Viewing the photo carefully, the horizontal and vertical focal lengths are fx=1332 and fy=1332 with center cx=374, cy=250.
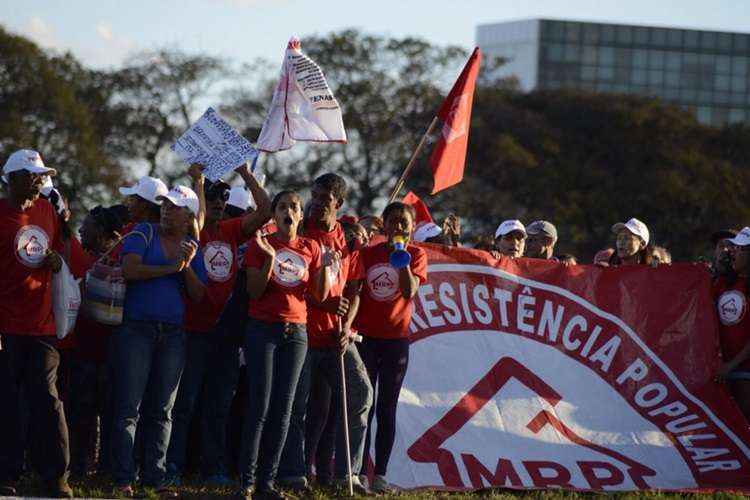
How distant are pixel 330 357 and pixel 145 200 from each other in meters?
1.61

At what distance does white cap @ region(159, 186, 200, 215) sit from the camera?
27.3 feet

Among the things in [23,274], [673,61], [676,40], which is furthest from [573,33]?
[23,274]

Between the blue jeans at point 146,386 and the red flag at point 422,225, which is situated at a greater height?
the red flag at point 422,225

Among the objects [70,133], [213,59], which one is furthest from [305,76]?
[213,59]

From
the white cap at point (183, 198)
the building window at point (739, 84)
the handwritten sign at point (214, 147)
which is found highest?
the building window at point (739, 84)

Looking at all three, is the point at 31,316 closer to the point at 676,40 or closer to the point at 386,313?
the point at 386,313

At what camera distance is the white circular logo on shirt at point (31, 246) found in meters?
8.01

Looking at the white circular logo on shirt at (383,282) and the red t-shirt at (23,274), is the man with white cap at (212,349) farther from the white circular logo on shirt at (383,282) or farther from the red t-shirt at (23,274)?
the red t-shirt at (23,274)

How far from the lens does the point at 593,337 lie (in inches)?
400

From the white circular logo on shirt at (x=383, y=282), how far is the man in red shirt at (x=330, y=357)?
30 cm

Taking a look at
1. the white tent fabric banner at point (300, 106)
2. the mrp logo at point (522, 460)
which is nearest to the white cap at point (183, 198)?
the white tent fabric banner at point (300, 106)

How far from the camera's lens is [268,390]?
8.23m

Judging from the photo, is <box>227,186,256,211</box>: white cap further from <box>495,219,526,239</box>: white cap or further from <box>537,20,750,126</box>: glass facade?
<box>537,20,750,126</box>: glass facade

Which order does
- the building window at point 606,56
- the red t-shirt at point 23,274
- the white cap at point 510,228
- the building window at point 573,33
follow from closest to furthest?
the red t-shirt at point 23,274, the white cap at point 510,228, the building window at point 606,56, the building window at point 573,33
